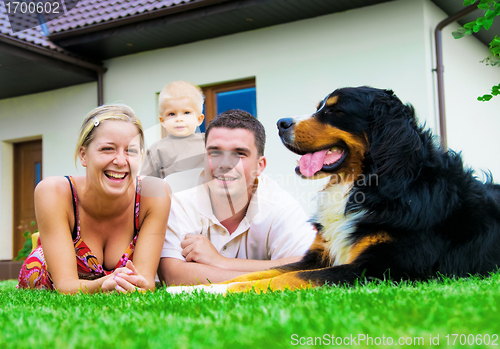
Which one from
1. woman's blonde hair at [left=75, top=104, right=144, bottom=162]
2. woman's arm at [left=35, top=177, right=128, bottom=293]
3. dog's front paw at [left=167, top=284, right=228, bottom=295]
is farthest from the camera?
woman's blonde hair at [left=75, top=104, right=144, bottom=162]

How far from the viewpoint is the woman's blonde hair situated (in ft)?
10.2

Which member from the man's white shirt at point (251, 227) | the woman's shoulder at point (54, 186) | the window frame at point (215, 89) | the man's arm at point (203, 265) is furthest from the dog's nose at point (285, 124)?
the window frame at point (215, 89)

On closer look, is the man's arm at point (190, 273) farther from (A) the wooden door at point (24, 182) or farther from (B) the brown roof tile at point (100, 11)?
(A) the wooden door at point (24, 182)

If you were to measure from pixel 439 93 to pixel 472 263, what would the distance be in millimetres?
4703

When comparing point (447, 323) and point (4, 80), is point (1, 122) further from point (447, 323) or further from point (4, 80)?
point (447, 323)

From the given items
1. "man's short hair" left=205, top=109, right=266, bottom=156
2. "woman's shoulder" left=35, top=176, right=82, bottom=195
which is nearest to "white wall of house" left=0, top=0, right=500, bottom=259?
"man's short hair" left=205, top=109, right=266, bottom=156

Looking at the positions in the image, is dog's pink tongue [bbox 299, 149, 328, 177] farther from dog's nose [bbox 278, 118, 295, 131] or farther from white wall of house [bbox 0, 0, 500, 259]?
white wall of house [bbox 0, 0, 500, 259]

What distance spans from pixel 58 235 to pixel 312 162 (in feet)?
5.37

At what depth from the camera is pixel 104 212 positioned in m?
3.22

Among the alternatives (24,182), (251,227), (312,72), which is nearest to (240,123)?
(251,227)

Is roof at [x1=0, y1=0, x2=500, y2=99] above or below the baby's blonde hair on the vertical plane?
above

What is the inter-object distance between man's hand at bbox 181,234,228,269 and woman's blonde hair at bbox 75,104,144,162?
749 mm

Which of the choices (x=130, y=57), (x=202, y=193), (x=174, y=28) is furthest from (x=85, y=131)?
(x=130, y=57)

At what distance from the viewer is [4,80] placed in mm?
9188
